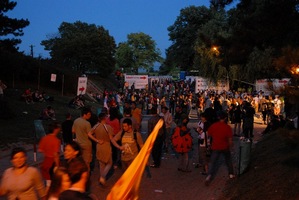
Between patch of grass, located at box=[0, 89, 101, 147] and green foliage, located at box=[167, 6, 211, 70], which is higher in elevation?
green foliage, located at box=[167, 6, 211, 70]

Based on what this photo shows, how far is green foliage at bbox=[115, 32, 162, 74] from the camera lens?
96.1 metres

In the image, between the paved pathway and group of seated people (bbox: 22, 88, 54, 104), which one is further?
group of seated people (bbox: 22, 88, 54, 104)

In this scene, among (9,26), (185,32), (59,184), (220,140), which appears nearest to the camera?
(59,184)

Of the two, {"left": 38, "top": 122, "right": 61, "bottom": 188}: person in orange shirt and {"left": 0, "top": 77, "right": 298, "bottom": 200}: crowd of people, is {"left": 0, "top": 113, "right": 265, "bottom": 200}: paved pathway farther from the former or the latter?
{"left": 38, "top": 122, "right": 61, "bottom": 188}: person in orange shirt

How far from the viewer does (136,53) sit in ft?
318

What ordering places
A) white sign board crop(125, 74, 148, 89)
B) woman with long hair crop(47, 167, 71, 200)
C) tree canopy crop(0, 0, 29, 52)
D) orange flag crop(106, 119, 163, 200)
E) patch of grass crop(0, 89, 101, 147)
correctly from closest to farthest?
1. woman with long hair crop(47, 167, 71, 200)
2. orange flag crop(106, 119, 163, 200)
3. patch of grass crop(0, 89, 101, 147)
4. tree canopy crop(0, 0, 29, 52)
5. white sign board crop(125, 74, 148, 89)

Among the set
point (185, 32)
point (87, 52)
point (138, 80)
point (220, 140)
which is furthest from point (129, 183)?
point (185, 32)

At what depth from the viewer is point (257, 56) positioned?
36.8 metres

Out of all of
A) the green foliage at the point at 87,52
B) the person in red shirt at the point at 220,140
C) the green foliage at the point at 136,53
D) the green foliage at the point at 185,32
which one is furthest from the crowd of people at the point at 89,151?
the green foliage at the point at 136,53

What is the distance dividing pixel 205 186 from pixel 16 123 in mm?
14501

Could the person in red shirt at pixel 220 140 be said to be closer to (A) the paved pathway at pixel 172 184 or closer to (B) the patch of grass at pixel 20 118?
(A) the paved pathway at pixel 172 184

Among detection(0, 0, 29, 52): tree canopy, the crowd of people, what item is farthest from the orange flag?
detection(0, 0, 29, 52): tree canopy

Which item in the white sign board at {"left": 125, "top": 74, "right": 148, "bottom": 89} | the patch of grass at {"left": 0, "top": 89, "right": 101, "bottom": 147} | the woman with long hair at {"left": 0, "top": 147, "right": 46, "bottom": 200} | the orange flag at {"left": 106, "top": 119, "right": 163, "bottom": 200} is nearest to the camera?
the orange flag at {"left": 106, "top": 119, "right": 163, "bottom": 200}

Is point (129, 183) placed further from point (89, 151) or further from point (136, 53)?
point (136, 53)
